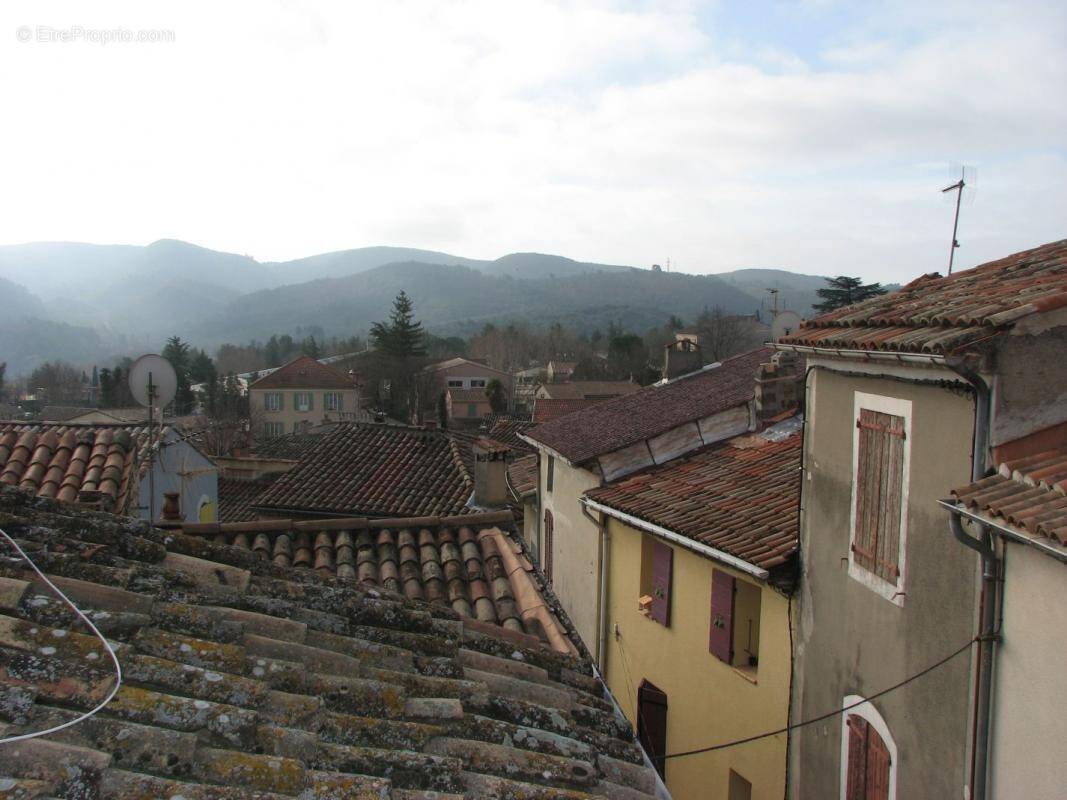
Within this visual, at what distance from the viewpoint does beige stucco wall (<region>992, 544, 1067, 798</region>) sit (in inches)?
180

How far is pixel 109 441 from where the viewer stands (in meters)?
10.8

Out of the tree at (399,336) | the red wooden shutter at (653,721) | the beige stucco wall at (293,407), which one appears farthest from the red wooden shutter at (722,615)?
the tree at (399,336)

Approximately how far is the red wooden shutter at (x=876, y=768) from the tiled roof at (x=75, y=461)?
25.3ft

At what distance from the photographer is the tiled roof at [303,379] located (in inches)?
2790

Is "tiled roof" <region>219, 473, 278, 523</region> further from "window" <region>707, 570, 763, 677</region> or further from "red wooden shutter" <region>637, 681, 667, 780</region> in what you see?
"window" <region>707, 570, 763, 677</region>

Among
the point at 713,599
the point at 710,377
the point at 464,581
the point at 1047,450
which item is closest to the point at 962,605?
the point at 1047,450

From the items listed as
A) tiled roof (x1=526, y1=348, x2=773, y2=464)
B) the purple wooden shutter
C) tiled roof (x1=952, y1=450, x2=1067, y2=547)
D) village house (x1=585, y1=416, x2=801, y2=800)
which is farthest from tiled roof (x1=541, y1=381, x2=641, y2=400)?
tiled roof (x1=952, y1=450, x2=1067, y2=547)

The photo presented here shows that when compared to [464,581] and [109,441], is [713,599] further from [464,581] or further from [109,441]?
[109,441]

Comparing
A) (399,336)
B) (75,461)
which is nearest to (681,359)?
(75,461)

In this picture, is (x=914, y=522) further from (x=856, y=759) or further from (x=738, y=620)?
(x=738, y=620)

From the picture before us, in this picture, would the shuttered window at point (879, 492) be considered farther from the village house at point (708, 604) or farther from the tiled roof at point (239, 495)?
the tiled roof at point (239, 495)

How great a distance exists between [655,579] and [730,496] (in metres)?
1.68

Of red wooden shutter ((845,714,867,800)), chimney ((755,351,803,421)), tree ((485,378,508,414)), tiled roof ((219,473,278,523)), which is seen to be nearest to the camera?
red wooden shutter ((845,714,867,800))

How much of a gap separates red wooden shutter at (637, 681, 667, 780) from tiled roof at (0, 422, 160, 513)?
23.6 feet
